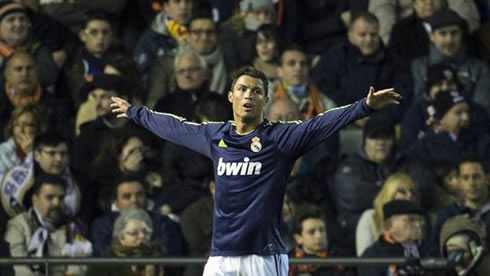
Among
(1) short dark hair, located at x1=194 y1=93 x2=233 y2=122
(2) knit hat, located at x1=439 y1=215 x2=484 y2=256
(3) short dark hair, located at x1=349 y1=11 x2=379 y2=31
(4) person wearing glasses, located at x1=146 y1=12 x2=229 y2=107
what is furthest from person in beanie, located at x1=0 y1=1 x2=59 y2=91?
(2) knit hat, located at x1=439 y1=215 x2=484 y2=256

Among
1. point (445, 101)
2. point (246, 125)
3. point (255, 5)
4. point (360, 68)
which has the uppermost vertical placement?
point (255, 5)

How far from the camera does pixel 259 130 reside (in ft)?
27.9

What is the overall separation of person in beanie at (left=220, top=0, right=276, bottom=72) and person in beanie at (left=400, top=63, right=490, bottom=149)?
1686 millimetres

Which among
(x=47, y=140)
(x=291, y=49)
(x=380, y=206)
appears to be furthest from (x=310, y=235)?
(x=47, y=140)

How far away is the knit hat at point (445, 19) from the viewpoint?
13391 mm

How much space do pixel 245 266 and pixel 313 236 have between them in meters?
3.41

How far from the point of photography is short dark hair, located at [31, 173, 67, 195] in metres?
12.1

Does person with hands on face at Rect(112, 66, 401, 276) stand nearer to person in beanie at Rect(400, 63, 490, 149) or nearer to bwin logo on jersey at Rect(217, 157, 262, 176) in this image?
bwin logo on jersey at Rect(217, 157, 262, 176)

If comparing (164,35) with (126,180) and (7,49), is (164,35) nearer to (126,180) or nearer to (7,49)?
(7,49)

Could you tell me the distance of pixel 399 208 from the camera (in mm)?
11797

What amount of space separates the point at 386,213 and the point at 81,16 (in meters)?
4.04

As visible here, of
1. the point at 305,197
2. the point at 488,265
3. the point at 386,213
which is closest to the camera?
the point at 488,265

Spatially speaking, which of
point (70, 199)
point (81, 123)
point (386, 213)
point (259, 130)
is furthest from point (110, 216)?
point (259, 130)

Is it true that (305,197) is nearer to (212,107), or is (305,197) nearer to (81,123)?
(212,107)
